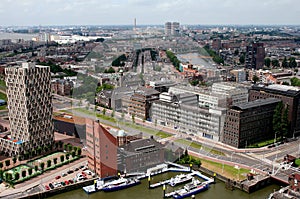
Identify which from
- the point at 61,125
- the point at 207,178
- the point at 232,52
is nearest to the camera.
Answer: the point at 207,178

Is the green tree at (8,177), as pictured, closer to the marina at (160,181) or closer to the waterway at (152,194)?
the waterway at (152,194)

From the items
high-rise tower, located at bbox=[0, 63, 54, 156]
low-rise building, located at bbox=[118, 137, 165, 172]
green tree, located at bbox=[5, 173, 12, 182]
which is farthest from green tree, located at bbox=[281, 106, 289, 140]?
green tree, located at bbox=[5, 173, 12, 182]

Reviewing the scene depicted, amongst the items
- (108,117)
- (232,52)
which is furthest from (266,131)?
(232,52)

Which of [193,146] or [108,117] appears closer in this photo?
[193,146]

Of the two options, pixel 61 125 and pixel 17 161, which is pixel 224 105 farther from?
pixel 17 161

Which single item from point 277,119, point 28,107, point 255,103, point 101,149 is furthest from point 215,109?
point 28,107

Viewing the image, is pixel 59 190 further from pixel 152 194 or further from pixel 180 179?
pixel 180 179

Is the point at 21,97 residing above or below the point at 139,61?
below

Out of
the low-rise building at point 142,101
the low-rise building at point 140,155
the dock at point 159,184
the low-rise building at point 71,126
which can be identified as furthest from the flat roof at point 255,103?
the low-rise building at point 71,126
